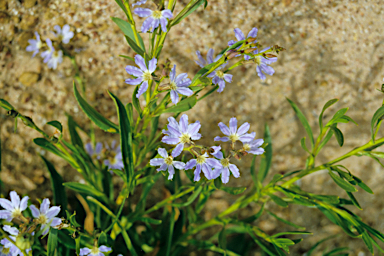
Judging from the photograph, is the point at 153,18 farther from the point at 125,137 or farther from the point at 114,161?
the point at 114,161

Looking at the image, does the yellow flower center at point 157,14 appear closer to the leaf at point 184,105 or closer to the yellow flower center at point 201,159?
the leaf at point 184,105

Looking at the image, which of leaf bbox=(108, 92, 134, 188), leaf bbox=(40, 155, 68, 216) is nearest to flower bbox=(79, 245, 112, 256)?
leaf bbox=(108, 92, 134, 188)

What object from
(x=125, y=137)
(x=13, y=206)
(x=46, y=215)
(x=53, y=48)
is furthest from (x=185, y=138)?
(x=53, y=48)

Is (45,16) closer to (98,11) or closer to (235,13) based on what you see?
(98,11)

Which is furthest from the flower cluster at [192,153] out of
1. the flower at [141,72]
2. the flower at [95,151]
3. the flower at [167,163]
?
the flower at [95,151]

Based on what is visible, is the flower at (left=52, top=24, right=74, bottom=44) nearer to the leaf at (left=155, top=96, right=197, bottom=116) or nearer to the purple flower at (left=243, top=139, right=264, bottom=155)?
the leaf at (left=155, top=96, right=197, bottom=116)
